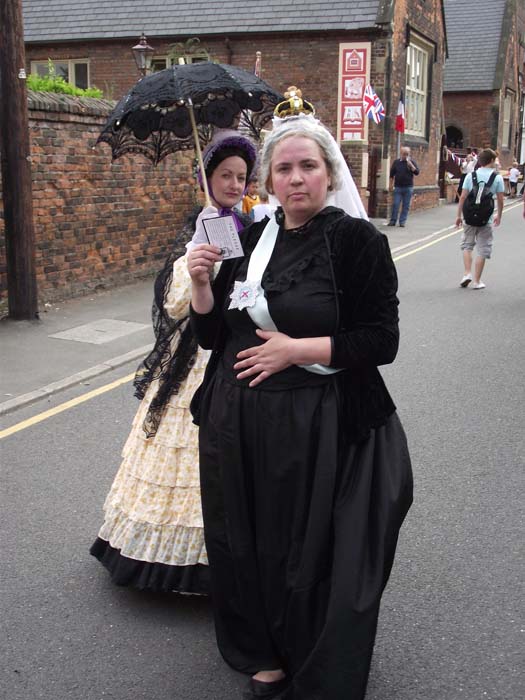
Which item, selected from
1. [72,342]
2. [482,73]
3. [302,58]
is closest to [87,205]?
[72,342]

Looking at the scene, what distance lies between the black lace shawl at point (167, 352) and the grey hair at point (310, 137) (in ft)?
2.77

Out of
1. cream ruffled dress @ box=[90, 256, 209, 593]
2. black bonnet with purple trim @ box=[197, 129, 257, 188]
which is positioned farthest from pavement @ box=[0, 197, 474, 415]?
black bonnet with purple trim @ box=[197, 129, 257, 188]

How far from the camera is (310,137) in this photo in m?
2.45

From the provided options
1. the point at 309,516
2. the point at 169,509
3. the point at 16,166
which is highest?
the point at 16,166

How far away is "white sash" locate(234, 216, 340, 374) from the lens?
8.13 ft

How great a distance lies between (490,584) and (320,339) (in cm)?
179

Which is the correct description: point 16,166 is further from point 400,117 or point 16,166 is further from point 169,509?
point 400,117

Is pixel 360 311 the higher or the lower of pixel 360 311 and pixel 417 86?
the lower

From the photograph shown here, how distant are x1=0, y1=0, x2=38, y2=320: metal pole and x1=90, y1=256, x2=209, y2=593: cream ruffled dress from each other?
5.61 m

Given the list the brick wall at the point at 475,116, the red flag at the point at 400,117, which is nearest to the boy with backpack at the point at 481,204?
the red flag at the point at 400,117

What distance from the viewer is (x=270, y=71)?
20172 millimetres

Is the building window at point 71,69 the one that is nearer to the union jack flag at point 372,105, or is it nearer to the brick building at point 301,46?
the brick building at point 301,46

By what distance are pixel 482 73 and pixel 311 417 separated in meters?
36.6

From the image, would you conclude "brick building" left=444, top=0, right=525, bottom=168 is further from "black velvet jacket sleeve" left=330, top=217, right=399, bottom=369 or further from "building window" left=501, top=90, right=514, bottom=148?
"black velvet jacket sleeve" left=330, top=217, right=399, bottom=369
